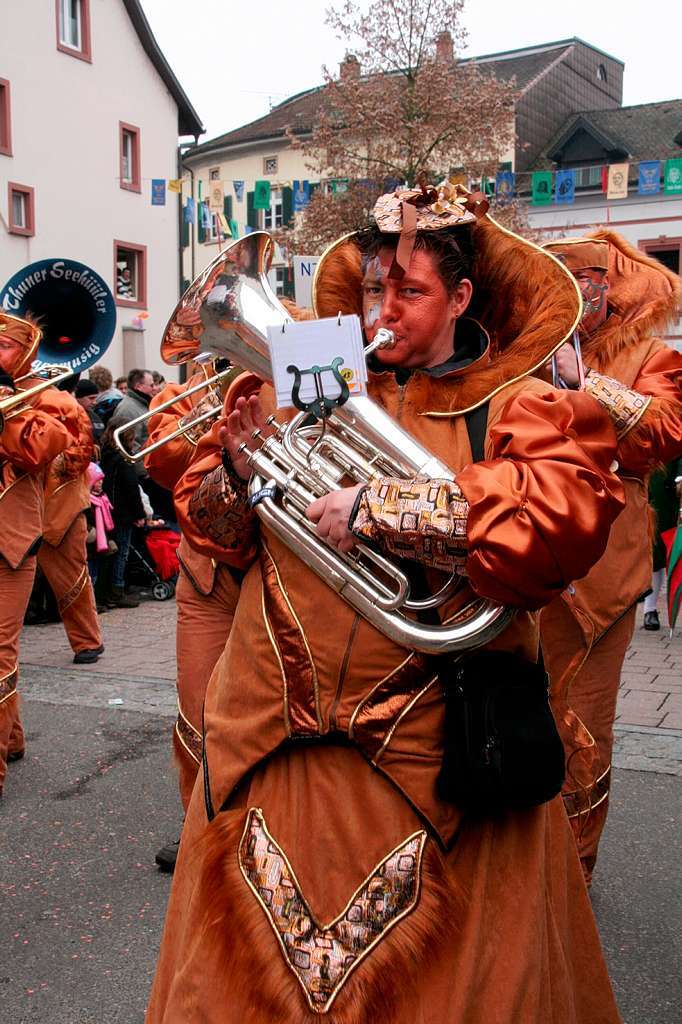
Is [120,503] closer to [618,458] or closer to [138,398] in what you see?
[138,398]

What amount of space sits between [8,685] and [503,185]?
19.3 metres

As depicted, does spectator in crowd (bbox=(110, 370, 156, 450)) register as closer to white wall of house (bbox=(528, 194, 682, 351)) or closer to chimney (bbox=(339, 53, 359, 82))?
chimney (bbox=(339, 53, 359, 82))

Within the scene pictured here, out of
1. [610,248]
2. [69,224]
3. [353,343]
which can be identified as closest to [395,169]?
[69,224]

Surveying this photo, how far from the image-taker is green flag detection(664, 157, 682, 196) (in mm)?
23734

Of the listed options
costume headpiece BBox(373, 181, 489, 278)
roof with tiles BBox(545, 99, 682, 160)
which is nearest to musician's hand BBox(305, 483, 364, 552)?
costume headpiece BBox(373, 181, 489, 278)

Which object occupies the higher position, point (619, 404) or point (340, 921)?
point (619, 404)

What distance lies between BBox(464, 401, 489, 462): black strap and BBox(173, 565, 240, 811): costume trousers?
66.8 inches

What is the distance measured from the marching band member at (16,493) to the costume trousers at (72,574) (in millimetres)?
1994

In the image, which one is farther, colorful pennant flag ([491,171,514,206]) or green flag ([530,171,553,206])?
green flag ([530,171,553,206])

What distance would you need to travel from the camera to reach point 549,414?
1970mm

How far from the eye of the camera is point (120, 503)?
33.1 feet

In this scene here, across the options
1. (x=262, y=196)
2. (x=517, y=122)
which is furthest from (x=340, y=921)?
(x=517, y=122)

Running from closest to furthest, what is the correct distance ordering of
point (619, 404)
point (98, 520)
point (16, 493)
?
1. point (619, 404)
2. point (16, 493)
3. point (98, 520)

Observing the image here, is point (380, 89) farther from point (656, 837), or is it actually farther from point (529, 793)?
point (529, 793)
